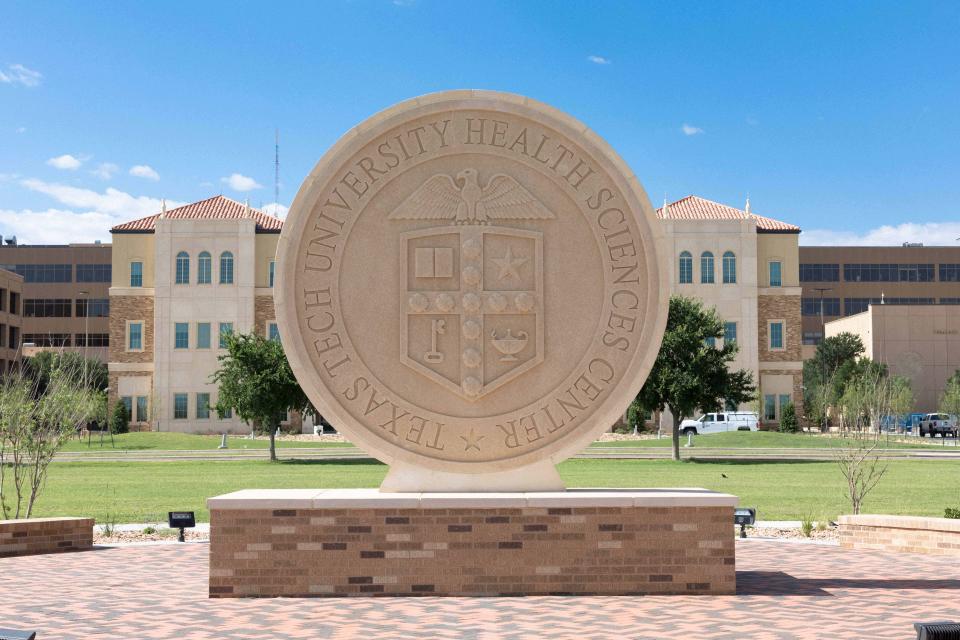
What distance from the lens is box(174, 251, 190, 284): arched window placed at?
2677 inches

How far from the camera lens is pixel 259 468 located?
37281 mm

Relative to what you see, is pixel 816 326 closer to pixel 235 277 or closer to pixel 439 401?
pixel 235 277

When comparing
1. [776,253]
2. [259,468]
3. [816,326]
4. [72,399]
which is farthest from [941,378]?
[72,399]

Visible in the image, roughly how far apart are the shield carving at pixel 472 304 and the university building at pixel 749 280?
5619cm

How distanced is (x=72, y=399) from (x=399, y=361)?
10.7 metres

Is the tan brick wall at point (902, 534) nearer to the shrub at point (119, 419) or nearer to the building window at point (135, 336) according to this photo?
the shrub at point (119, 419)

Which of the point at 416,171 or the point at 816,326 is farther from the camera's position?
the point at 816,326

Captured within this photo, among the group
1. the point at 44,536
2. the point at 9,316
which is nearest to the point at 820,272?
the point at 9,316

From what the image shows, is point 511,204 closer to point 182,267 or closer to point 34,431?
point 34,431

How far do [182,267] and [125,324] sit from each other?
20.6ft

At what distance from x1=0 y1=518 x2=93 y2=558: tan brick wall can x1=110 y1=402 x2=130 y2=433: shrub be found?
2166 inches

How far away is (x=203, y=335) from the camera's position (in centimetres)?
6875

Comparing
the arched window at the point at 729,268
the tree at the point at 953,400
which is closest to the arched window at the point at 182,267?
the arched window at the point at 729,268

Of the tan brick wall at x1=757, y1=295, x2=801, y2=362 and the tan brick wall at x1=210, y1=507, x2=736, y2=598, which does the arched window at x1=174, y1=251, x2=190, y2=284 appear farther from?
the tan brick wall at x1=210, y1=507, x2=736, y2=598
